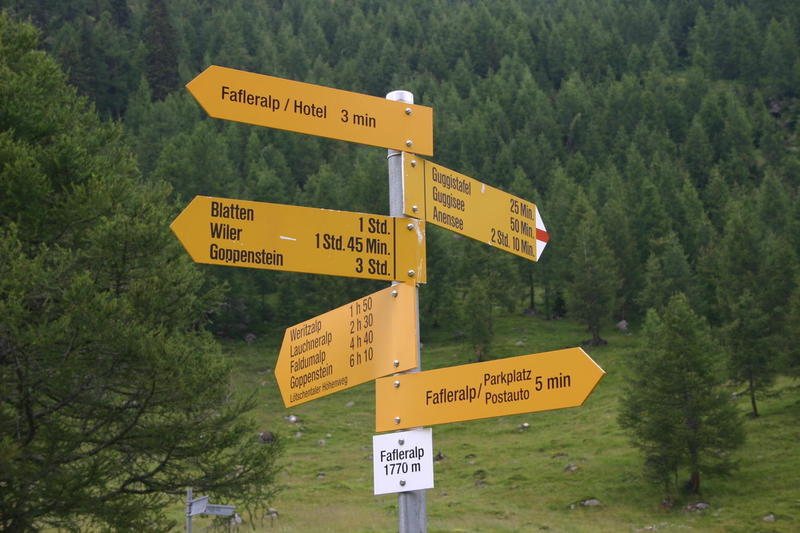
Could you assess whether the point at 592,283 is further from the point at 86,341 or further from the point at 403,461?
the point at 403,461

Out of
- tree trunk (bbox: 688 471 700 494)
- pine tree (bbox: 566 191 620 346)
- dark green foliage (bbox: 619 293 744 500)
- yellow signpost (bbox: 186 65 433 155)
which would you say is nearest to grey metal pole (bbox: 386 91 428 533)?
yellow signpost (bbox: 186 65 433 155)

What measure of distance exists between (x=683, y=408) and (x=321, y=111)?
1775 inches

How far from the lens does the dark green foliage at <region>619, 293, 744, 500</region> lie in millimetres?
48844

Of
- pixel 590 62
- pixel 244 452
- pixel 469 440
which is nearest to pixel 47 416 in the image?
pixel 244 452

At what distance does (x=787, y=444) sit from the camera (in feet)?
180

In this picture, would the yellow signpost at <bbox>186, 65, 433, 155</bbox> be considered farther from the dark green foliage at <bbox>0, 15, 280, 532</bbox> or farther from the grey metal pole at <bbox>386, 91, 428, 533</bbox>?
the dark green foliage at <bbox>0, 15, 280, 532</bbox>

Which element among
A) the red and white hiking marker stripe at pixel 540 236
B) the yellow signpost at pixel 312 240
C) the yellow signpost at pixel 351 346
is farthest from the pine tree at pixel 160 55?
the yellow signpost at pixel 312 240

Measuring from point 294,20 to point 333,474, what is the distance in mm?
158503

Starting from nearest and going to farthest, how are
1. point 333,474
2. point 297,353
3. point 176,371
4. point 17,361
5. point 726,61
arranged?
1. point 297,353
2. point 17,361
3. point 176,371
4. point 333,474
5. point 726,61

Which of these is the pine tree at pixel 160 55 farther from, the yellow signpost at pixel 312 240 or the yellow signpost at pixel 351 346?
the yellow signpost at pixel 312 240

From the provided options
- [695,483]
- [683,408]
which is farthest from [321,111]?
[695,483]

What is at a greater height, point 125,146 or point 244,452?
point 125,146

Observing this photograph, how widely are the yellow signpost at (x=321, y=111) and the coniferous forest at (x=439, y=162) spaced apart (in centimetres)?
1007

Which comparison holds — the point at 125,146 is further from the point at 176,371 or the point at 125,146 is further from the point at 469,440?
the point at 469,440
